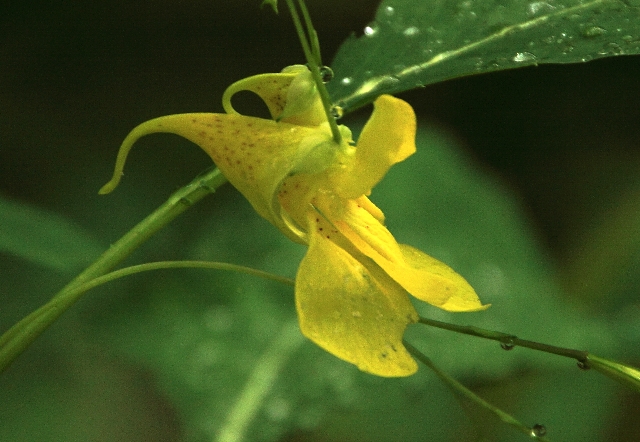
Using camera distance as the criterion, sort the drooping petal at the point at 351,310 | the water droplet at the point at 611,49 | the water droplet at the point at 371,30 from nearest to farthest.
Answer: the drooping petal at the point at 351,310, the water droplet at the point at 611,49, the water droplet at the point at 371,30

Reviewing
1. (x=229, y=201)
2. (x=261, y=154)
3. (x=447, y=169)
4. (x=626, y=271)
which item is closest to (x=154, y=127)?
(x=261, y=154)

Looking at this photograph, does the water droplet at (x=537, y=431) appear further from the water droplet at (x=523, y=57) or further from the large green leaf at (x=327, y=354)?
the large green leaf at (x=327, y=354)

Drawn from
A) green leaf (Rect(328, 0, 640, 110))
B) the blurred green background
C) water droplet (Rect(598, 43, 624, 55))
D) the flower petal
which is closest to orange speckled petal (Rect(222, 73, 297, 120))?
the flower petal

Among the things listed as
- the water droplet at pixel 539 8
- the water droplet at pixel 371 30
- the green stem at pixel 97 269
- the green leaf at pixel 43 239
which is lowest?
the green leaf at pixel 43 239

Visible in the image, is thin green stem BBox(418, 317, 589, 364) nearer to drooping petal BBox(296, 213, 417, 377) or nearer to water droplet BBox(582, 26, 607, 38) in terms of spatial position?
drooping petal BBox(296, 213, 417, 377)

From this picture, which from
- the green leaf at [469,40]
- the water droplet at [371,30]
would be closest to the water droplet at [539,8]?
the green leaf at [469,40]

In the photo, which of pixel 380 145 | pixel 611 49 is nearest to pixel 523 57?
pixel 611 49

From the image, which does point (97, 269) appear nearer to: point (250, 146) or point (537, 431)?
point (250, 146)
